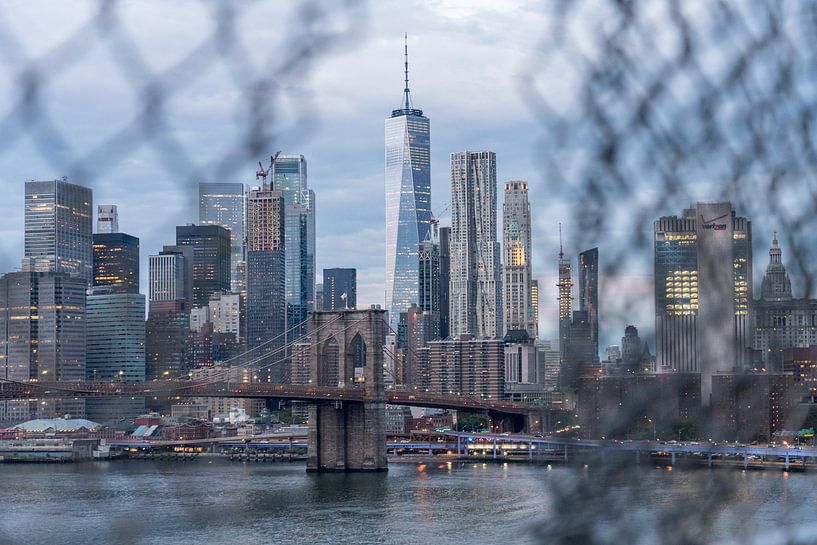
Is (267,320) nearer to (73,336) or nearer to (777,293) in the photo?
(73,336)

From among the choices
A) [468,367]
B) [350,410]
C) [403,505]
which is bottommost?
[403,505]

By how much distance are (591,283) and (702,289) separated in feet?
0.91

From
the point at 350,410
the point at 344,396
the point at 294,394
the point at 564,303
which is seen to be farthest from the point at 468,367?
the point at 564,303

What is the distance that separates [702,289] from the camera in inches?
113

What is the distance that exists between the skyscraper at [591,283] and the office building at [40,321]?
120cm

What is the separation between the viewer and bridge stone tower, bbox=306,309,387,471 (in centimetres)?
5453

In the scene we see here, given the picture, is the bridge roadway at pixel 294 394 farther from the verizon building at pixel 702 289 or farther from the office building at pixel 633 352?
the office building at pixel 633 352

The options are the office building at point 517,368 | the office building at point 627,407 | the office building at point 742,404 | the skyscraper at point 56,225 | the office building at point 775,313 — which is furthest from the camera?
the office building at point 517,368

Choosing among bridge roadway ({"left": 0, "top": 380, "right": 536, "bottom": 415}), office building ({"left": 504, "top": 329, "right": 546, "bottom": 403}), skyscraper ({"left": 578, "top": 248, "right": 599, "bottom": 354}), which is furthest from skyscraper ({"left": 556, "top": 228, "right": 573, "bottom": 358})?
office building ({"left": 504, "top": 329, "right": 546, "bottom": 403})

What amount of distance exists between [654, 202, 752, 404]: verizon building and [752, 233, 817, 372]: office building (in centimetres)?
14

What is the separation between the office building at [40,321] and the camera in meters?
3.00

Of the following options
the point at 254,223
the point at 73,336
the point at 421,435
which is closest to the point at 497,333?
the point at 421,435

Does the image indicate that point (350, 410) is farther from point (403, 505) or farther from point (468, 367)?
point (468, 367)

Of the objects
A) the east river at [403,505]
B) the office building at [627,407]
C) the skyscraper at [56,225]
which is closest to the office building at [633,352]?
the office building at [627,407]
